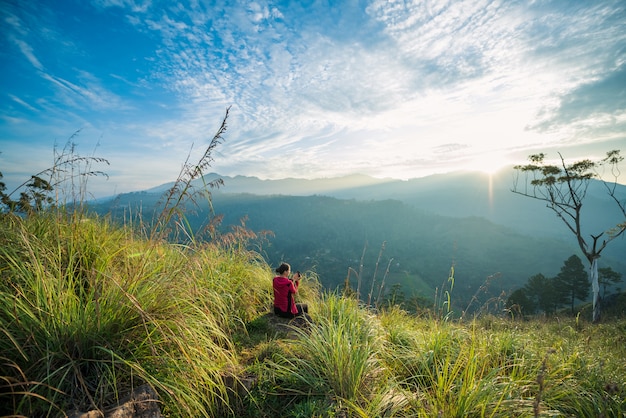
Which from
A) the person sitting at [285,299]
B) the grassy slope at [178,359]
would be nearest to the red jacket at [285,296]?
the person sitting at [285,299]

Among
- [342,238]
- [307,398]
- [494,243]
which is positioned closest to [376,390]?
[307,398]

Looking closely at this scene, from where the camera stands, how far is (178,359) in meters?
2.33

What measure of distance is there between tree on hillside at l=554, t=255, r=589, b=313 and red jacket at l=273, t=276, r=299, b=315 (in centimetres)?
4396

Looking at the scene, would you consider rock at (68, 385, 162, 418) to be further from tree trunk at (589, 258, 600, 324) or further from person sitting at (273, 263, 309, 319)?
tree trunk at (589, 258, 600, 324)

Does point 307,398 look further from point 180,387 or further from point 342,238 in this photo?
point 342,238

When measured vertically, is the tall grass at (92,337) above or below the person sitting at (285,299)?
above

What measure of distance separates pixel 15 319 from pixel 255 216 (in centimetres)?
19934

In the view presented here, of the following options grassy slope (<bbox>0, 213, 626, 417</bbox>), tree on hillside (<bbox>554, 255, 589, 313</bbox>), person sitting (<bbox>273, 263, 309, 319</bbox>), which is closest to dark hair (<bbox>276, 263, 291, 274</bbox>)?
person sitting (<bbox>273, 263, 309, 319</bbox>)

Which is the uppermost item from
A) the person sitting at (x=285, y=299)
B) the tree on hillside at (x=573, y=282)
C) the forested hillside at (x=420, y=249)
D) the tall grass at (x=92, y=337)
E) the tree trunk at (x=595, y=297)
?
the tall grass at (x=92, y=337)

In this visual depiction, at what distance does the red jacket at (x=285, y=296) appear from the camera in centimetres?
513

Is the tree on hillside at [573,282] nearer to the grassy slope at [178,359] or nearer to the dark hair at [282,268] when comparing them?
the grassy slope at [178,359]

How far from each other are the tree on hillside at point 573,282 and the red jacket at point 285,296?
144ft

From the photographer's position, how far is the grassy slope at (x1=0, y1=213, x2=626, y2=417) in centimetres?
188

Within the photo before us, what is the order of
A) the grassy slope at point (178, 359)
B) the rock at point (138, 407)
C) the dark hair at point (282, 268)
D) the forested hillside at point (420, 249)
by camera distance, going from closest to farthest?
the rock at point (138, 407), the grassy slope at point (178, 359), the dark hair at point (282, 268), the forested hillside at point (420, 249)
